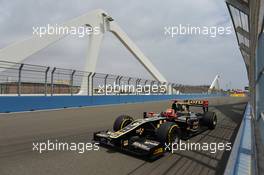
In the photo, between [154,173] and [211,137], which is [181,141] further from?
[154,173]

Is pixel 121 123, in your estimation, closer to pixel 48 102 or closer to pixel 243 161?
pixel 243 161

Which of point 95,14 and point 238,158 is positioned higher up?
point 95,14

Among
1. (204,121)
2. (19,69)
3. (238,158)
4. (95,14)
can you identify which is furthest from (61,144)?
(95,14)

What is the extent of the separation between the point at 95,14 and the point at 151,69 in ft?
60.3

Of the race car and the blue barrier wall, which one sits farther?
the blue barrier wall

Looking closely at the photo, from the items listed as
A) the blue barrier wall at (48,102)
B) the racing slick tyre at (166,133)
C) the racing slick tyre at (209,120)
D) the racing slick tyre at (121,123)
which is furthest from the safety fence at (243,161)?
the blue barrier wall at (48,102)

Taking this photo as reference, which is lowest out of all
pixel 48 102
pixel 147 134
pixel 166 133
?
pixel 147 134

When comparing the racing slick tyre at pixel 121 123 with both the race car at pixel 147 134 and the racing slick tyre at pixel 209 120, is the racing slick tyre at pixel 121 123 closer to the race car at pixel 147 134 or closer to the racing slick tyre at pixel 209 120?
the race car at pixel 147 134

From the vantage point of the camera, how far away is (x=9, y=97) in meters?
10.3

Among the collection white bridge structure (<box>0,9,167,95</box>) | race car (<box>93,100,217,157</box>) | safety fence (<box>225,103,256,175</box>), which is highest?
white bridge structure (<box>0,9,167,95</box>)

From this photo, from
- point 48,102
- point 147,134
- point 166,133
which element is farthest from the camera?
point 48,102

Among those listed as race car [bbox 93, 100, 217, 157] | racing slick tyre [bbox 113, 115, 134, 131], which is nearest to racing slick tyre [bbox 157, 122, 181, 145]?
race car [bbox 93, 100, 217, 157]

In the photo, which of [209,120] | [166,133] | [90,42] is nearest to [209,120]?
[209,120]

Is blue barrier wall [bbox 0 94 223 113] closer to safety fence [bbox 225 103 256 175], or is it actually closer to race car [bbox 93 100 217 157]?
race car [bbox 93 100 217 157]
